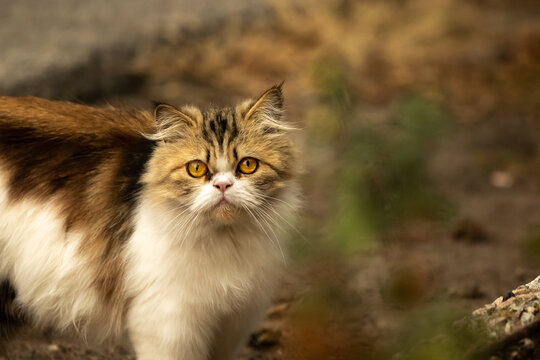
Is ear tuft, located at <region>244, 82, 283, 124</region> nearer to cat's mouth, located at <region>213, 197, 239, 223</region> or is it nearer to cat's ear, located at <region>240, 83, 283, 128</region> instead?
cat's ear, located at <region>240, 83, 283, 128</region>

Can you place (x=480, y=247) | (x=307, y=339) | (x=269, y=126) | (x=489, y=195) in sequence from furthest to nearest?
(x=489, y=195) → (x=480, y=247) → (x=269, y=126) → (x=307, y=339)

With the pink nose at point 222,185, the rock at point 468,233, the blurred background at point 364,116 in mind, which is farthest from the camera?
the rock at point 468,233

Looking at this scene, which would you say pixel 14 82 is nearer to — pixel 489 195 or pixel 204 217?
pixel 204 217

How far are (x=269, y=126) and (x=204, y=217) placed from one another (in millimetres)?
459

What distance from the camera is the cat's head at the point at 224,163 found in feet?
8.55

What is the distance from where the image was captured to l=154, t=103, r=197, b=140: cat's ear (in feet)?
8.89

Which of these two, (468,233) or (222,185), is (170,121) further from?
(468,233)

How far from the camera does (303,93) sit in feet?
22.3

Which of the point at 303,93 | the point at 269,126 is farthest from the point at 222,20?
the point at 269,126

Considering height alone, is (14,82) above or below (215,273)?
above

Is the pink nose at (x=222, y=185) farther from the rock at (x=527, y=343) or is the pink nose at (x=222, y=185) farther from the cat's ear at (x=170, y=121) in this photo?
the rock at (x=527, y=343)

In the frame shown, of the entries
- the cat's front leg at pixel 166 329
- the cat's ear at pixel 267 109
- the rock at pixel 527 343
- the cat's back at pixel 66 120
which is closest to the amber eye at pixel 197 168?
the cat's ear at pixel 267 109

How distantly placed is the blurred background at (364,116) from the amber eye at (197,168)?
17.0 inches

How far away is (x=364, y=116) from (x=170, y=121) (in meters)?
1.48
